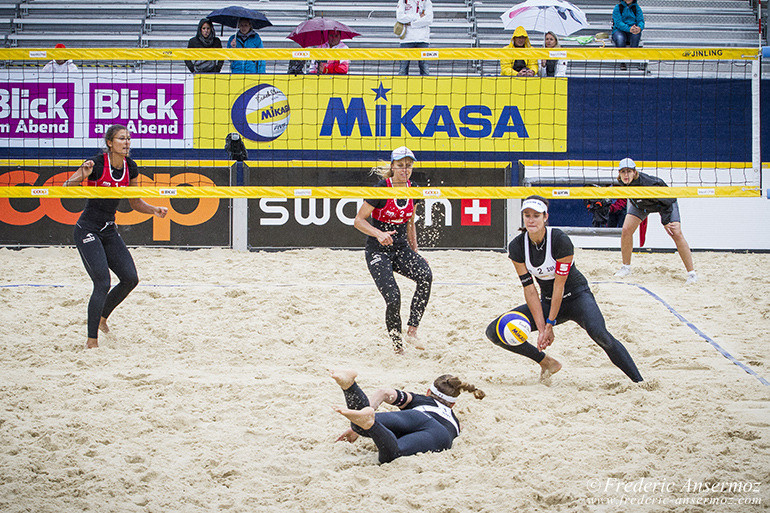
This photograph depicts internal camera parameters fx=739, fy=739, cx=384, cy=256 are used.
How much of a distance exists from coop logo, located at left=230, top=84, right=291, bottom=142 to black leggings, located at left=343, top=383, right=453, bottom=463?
6566 millimetres

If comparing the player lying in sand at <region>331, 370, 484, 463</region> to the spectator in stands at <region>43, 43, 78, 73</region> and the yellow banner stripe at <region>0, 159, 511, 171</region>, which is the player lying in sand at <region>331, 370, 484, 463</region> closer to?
the yellow banner stripe at <region>0, 159, 511, 171</region>

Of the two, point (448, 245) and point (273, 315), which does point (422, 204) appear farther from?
point (273, 315)

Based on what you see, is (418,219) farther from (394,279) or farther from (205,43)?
(394,279)

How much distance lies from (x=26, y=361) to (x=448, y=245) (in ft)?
17.2

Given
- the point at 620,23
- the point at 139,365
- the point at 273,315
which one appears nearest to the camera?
the point at 139,365

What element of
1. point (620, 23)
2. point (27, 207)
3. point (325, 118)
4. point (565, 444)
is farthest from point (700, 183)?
point (27, 207)

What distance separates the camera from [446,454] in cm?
352

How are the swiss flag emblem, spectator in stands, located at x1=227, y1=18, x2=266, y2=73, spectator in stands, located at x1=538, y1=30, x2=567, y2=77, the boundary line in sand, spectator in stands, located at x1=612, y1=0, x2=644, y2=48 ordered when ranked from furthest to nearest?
spectator in stands, located at x1=612, y1=0, x2=644, y2=48 → spectator in stands, located at x1=227, y1=18, x2=266, y2=73 → spectator in stands, located at x1=538, y1=30, x2=567, y2=77 → the swiss flag emblem → the boundary line in sand

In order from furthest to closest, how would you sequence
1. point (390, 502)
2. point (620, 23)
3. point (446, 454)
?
point (620, 23), point (446, 454), point (390, 502)

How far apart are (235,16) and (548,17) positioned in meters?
4.57

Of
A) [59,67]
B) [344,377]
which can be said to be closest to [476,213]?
[59,67]

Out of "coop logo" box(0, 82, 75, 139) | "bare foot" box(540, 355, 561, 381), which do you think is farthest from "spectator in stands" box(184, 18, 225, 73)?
"bare foot" box(540, 355, 561, 381)

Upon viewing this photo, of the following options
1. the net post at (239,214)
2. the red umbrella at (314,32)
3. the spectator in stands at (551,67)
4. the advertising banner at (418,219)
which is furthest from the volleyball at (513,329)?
the red umbrella at (314,32)

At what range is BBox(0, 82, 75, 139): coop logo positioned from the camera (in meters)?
9.44
